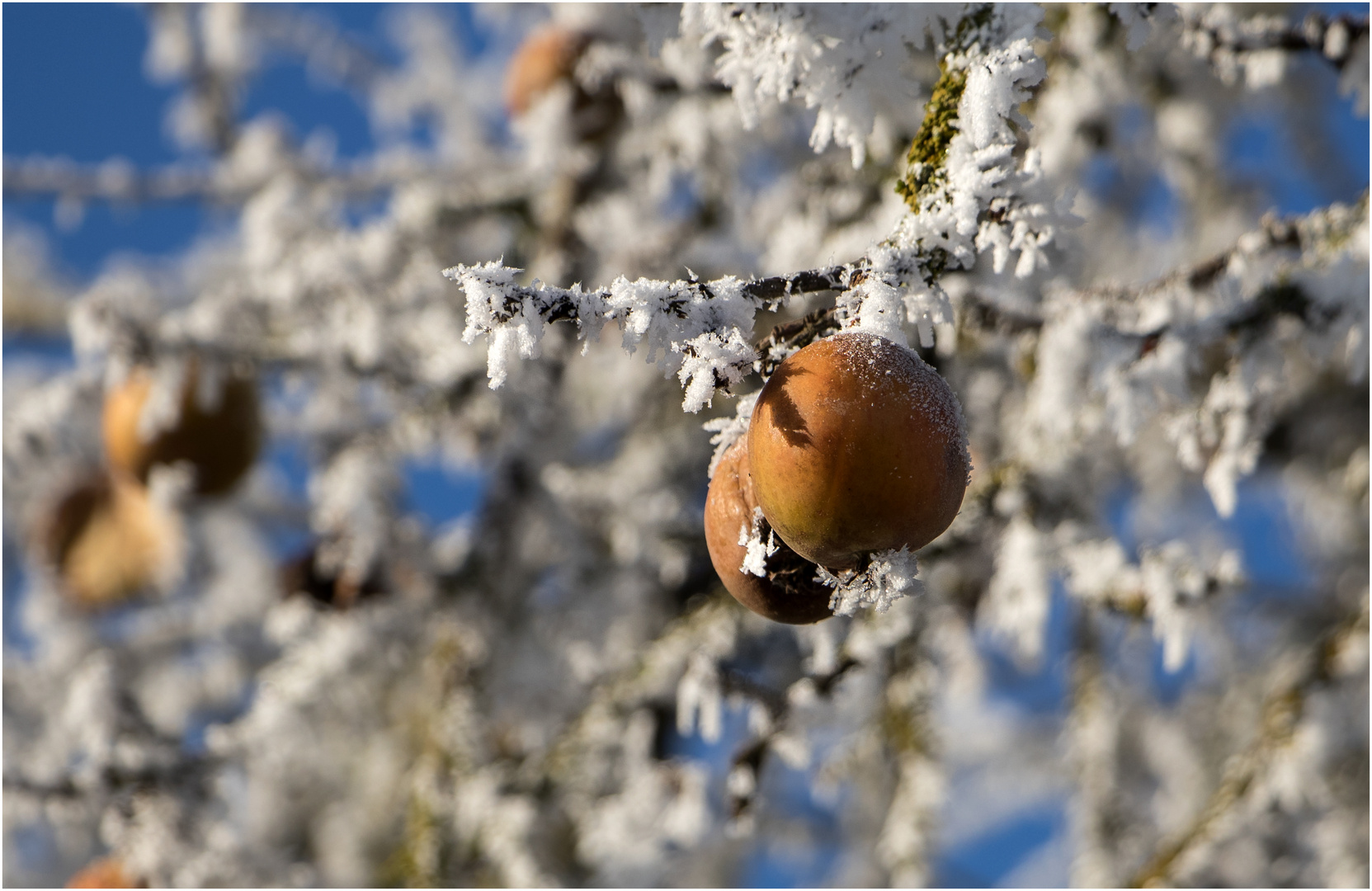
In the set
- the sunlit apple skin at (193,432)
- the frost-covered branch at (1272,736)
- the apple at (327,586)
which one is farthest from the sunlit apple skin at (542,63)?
the frost-covered branch at (1272,736)

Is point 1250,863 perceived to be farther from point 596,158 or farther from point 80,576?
point 80,576

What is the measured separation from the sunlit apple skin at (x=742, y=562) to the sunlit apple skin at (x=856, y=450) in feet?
0.24

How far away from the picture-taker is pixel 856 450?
0.71m

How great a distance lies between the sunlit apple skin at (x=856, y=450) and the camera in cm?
71

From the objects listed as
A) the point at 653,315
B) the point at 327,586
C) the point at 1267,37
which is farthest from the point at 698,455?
the point at 653,315

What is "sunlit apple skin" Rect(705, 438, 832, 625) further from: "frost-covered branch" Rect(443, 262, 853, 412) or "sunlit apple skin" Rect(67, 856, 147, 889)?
"sunlit apple skin" Rect(67, 856, 147, 889)

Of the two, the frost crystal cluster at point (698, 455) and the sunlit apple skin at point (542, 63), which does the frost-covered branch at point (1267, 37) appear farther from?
the sunlit apple skin at point (542, 63)

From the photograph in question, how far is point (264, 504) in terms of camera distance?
3.70m

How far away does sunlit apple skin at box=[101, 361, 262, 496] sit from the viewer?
84.5 inches

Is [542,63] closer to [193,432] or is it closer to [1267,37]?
[193,432]

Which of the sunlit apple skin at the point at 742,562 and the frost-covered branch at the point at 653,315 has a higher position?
the frost-covered branch at the point at 653,315

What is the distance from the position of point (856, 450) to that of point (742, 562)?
15 centimetres

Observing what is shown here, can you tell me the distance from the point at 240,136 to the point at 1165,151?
8.84 feet

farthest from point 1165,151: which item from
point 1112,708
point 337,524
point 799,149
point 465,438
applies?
point 337,524
